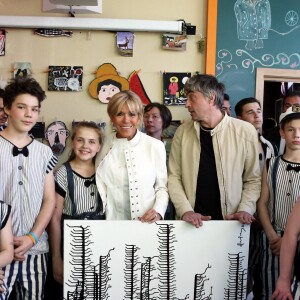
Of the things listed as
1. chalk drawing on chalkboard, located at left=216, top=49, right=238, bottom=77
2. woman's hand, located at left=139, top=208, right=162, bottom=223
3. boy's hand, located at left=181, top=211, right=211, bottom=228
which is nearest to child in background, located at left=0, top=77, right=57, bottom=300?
woman's hand, located at left=139, top=208, right=162, bottom=223

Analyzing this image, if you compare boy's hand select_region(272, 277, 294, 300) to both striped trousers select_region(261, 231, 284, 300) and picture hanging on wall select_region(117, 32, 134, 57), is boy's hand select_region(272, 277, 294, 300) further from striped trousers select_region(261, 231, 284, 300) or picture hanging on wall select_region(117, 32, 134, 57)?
picture hanging on wall select_region(117, 32, 134, 57)

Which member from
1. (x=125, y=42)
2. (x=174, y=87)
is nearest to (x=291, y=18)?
(x=174, y=87)

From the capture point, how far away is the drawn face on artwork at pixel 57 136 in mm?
3447

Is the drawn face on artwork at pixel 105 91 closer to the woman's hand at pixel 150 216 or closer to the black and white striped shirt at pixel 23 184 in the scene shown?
the black and white striped shirt at pixel 23 184

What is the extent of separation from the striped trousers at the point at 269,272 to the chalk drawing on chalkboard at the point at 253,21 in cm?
203

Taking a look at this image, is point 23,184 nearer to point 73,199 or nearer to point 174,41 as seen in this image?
point 73,199

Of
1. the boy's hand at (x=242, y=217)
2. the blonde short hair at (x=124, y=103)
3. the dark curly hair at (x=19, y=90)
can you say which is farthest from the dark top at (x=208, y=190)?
the dark curly hair at (x=19, y=90)

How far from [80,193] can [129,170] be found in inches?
11.0

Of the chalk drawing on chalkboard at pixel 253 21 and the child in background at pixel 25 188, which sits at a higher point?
the chalk drawing on chalkboard at pixel 253 21

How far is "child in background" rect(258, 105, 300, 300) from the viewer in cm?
200

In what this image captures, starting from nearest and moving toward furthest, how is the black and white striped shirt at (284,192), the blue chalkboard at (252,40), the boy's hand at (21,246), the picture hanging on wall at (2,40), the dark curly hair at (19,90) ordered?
the boy's hand at (21,246) → the dark curly hair at (19,90) → the black and white striped shirt at (284,192) → the picture hanging on wall at (2,40) → the blue chalkboard at (252,40)

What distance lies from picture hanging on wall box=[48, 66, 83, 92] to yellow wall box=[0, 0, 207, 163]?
4 cm

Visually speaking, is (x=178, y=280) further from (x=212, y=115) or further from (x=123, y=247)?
(x=212, y=115)

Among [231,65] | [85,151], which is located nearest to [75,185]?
[85,151]
